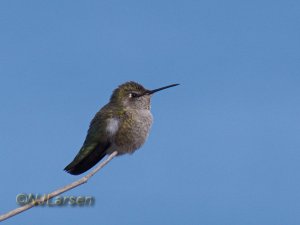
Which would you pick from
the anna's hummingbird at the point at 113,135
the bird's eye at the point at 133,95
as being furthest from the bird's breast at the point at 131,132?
the bird's eye at the point at 133,95

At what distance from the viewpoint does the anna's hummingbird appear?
732 centimetres

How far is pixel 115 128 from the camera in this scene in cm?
735

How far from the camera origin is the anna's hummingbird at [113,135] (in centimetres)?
732

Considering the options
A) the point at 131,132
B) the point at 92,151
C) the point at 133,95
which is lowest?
the point at 92,151

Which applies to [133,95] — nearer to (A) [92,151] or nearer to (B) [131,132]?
(B) [131,132]

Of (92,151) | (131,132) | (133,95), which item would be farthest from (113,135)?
(133,95)

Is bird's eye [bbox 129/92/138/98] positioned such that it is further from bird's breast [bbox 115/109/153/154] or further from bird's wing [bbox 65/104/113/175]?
bird's wing [bbox 65/104/113/175]

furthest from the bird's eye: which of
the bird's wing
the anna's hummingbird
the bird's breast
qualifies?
the bird's wing

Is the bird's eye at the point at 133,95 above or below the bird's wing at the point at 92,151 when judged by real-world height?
above

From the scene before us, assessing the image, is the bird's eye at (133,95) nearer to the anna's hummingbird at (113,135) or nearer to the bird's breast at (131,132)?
the anna's hummingbird at (113,135)

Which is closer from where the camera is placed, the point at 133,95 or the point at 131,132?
the point at 131,132

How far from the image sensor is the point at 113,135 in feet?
24.1

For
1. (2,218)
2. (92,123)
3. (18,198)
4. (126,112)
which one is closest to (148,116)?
(126,112)

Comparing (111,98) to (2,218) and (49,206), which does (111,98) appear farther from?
(2,218)
